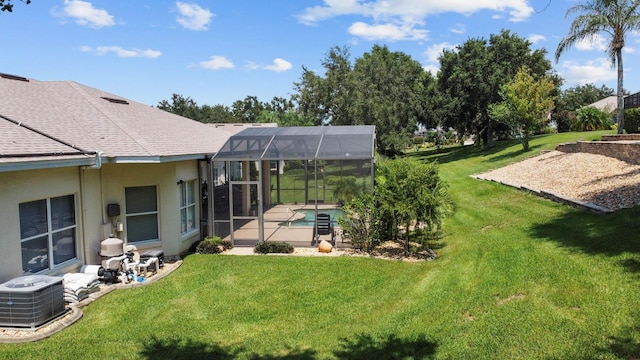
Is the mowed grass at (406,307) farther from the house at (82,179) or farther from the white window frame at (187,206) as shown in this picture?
the white window frame at (187,206)

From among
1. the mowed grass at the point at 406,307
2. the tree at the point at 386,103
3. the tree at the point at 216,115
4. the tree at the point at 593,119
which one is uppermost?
the tree at the point at 216,115

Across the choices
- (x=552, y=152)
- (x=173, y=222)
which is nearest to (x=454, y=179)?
(x=552, y=152)

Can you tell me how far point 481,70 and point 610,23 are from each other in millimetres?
14983

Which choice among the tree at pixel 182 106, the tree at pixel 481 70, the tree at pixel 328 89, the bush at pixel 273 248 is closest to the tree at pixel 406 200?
the bush at pixel 273 248

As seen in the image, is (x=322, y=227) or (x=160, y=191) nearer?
(x=160, y=191)

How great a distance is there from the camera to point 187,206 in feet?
45.2

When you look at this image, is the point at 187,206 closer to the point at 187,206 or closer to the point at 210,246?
the point at 187,206

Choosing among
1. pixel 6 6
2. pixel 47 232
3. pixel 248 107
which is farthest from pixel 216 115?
pixel 6 6

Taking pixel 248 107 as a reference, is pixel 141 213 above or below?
below

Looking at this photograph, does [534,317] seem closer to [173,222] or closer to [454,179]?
[173,222]

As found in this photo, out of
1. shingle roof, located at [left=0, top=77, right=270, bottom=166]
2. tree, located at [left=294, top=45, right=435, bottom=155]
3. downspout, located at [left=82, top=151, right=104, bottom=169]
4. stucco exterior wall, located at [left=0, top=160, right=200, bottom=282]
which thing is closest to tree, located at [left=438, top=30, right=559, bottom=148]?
tree, located at [left=294, top=45, right=435, bottom=155]

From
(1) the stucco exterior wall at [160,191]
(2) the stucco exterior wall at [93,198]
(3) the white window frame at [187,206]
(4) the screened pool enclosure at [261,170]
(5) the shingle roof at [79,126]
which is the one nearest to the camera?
(2) the stucco exterior wall at [93,198]

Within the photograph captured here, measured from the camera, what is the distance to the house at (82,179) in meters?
8.29

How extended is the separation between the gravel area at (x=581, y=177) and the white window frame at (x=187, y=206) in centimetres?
1187
